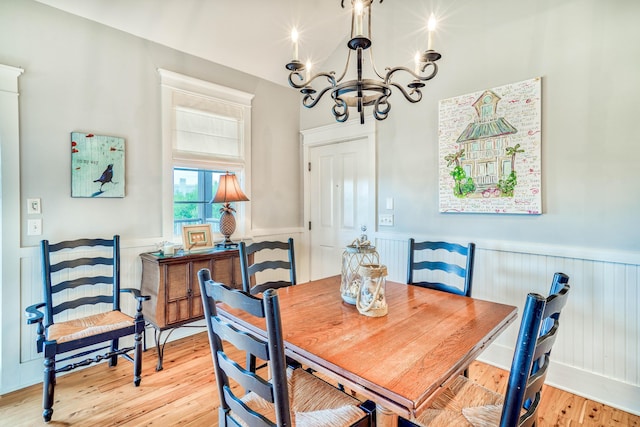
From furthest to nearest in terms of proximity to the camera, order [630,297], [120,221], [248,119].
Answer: [248,119], [120,221], [630,297]

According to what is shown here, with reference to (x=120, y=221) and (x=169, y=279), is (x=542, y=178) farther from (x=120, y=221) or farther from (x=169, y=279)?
(x=120, y=221)

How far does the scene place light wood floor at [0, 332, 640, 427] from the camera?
1.88m

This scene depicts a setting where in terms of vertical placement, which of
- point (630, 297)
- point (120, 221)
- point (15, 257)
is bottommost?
point (630, 297)

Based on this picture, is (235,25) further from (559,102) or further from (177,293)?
(559,102)

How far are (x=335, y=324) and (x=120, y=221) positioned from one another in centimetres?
214

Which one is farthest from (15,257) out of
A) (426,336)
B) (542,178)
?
(542,178)

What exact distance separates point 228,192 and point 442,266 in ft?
6.40

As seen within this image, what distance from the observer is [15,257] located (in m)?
2.17

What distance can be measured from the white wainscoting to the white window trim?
7.97ft

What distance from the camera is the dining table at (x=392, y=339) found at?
97 centimetres

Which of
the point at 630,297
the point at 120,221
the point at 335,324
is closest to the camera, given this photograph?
the point at 335,324

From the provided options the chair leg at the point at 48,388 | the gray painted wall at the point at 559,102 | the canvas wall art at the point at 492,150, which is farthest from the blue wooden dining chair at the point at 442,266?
the chair leg at the point at 48,388

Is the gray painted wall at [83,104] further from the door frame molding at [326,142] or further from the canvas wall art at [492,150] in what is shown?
the canvas wall art at [492,150]

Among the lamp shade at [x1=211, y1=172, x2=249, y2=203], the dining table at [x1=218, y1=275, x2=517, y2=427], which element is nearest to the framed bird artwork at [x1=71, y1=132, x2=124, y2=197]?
the lamp shade at [x1=211, y1=172, x2=249, y2=203]
